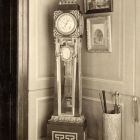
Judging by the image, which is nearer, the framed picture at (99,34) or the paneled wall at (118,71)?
the paneled wall at (118,71)

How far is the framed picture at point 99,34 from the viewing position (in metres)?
1.98

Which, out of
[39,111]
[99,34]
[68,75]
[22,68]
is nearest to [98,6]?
[99,34]

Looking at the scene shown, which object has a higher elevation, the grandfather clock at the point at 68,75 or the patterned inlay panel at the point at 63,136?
the grandfather clock at the point at 68,75

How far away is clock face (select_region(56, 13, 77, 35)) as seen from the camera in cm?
190

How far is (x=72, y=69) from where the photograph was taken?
6.35ft

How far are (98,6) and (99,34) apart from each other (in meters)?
0.21

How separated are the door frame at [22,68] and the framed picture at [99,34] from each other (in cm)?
49

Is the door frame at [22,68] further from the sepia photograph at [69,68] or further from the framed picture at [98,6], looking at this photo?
the framed picture at [98,6]

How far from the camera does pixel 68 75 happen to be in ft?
6.40

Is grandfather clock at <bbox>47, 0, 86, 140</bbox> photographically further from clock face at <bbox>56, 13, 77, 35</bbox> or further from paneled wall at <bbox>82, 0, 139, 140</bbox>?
paneled wall at <bbox>82, 0, 139, 140</bbox>

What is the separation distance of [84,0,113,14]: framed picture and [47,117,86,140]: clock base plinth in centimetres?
83

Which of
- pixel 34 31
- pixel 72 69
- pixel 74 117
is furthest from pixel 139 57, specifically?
pixel 34 31
